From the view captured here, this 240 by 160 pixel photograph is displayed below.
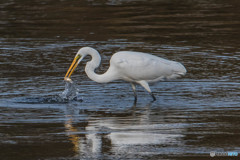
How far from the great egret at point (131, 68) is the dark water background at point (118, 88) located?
13.3 inches

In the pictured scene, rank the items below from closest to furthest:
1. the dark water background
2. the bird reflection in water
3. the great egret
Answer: the bird reflection in water → the dark water background → the great egret

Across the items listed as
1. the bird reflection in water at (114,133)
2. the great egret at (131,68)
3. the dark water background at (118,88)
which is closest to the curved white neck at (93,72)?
the great egret at (131,68)

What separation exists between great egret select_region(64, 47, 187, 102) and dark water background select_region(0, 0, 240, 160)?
1.11 feet

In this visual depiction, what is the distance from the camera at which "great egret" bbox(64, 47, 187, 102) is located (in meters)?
11.4

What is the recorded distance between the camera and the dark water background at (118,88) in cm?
805

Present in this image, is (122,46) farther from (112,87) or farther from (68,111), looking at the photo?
(68,111)

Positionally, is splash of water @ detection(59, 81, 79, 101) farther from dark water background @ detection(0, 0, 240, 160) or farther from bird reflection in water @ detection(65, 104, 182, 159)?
bird reflection in water @ detection(65, 104, 182, 159)

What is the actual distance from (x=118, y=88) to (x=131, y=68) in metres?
1.14

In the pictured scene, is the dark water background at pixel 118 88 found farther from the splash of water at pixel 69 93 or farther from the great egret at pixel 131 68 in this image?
the great egret at pixel 131 68

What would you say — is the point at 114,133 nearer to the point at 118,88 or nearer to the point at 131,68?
the point at 131,68

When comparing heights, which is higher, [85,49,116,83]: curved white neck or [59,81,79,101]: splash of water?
[85,49,116,83]: curved white neck

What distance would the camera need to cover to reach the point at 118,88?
41.1 feet

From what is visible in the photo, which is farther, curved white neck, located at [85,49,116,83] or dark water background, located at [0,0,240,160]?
curved white neck, located at [85,49,116,83]

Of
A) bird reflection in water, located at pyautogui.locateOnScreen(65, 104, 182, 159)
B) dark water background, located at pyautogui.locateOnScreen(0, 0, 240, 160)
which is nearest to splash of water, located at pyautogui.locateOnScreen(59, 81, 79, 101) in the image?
dark water background, located at pyautogui.locateOnScreen(0, 0, 240, 160)
